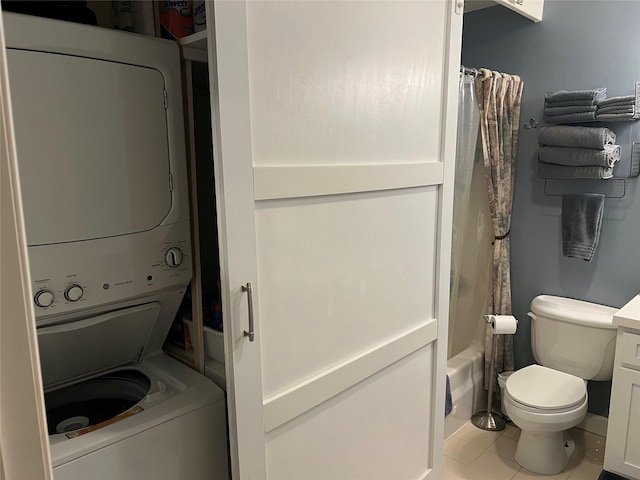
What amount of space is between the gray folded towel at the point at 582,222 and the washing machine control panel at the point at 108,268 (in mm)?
1901

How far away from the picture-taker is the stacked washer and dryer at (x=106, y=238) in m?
1.12

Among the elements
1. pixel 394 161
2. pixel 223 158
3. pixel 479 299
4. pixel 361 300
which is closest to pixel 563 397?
pixel 479 299

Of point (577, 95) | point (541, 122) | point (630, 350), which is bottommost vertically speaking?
point (630, 350)

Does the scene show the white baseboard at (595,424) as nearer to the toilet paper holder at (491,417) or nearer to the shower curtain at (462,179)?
the toilet paper holder at (491,417)

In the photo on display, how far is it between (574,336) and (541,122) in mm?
1105

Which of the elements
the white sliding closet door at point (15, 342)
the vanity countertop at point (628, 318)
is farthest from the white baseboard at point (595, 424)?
the white sliding closet door at point (15, 342)

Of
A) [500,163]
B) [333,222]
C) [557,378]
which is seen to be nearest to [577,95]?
[500,163]

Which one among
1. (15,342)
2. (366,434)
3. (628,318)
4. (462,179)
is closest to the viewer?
(15,342)

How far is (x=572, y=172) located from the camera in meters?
2.37

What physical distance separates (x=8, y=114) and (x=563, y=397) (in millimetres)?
2405

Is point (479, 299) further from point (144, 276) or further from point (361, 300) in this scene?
point (144, 276)

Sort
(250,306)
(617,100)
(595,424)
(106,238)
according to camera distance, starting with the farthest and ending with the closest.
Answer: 1. (595,424)
2. (617,100)
3. (106,238)
4. (250,306)

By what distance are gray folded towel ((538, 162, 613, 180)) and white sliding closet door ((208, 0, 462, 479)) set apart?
91cm

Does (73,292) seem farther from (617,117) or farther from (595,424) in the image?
(595,424)
